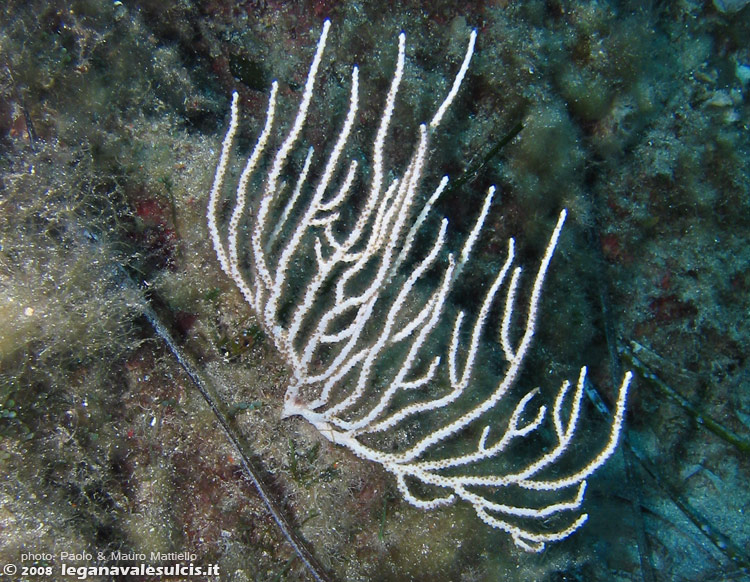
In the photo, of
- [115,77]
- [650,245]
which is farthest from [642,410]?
[115,77]

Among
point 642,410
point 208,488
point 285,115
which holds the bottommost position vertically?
point 208,488

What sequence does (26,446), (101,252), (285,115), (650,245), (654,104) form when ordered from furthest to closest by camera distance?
(650,245) → (654,104) → (285,115) → (101,252) → (26,446)

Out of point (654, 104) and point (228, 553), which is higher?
point (654, 104)

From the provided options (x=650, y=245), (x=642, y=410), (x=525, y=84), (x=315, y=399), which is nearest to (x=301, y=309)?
(x=315, y=399)

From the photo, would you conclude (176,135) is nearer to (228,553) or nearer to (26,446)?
(26,446)

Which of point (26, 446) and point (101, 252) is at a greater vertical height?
point (101, 252)

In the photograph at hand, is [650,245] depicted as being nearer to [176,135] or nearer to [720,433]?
[720,433]

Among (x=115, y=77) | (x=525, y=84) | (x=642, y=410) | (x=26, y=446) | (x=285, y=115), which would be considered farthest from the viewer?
(x=642, y=410)

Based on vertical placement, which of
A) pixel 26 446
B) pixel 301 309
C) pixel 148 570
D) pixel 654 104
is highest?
pixel 654 104

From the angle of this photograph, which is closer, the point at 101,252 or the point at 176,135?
the point at 101,252
